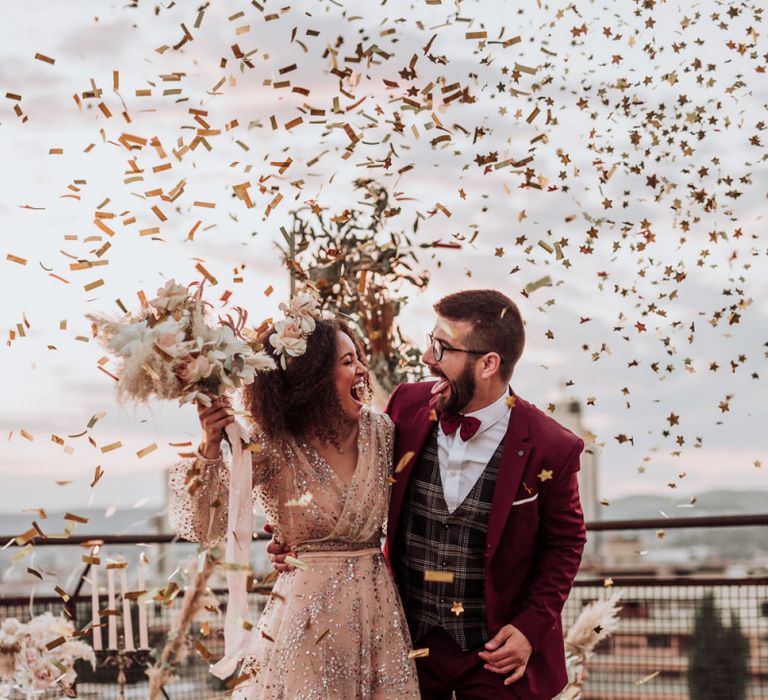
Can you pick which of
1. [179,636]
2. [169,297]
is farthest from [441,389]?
[179,636]

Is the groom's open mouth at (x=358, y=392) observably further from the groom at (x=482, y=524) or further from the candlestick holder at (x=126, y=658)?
the candlestick holder at (x=126, y=658)

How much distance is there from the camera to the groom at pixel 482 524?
286 centimetres

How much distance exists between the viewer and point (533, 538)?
115 inches

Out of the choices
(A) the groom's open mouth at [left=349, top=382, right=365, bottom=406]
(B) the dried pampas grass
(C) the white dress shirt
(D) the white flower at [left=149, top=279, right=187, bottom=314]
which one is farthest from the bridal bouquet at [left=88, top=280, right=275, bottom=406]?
(B) the dried pampas grass

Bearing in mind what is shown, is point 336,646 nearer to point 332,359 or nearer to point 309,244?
point 332,359

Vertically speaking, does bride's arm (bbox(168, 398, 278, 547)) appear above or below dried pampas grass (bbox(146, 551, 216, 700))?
above

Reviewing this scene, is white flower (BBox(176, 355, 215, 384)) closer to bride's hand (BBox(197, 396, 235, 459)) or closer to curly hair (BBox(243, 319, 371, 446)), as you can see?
bride's hand (BBox(197, 396, 235, 459))

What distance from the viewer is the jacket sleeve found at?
2.86 meters

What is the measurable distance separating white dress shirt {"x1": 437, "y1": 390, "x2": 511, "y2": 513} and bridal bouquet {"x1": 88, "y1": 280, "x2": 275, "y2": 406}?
2.29ft

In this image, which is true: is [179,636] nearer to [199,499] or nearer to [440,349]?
[199,499]

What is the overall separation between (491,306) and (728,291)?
2.12 metres

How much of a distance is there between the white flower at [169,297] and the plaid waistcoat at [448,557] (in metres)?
0.92

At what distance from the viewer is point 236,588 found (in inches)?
108

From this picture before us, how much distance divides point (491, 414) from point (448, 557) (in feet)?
1.46
